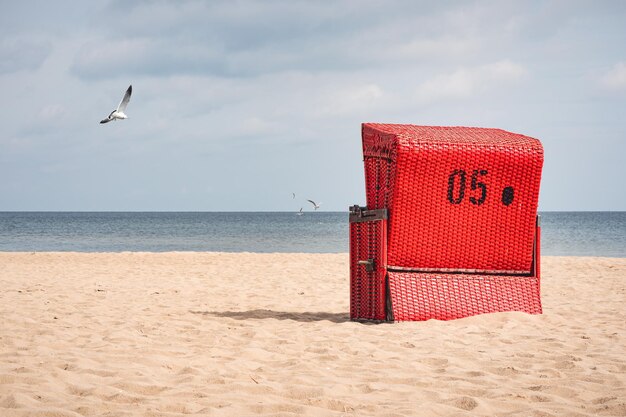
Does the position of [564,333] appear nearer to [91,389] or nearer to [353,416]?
[353,416]

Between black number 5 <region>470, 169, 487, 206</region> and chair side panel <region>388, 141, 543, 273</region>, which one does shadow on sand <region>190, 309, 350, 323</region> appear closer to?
chair side panel <region>388, 141, 543, 273</region>

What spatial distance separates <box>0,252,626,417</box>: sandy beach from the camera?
3906 mm

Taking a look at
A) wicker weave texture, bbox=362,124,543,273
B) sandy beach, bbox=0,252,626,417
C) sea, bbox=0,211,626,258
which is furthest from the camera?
sea, bbox=0,211,626,258

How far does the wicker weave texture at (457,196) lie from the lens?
22.2ft

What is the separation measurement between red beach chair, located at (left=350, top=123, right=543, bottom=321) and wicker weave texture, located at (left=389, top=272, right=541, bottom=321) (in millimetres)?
10

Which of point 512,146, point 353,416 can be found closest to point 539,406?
point 353,416

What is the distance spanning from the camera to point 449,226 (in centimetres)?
696

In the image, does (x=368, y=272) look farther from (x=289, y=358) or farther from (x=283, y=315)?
(x=289, y=358)

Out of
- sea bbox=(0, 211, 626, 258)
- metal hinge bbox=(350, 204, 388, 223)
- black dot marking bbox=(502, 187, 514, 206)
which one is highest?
black dot marking bbox=(502, 187, 514, 206)

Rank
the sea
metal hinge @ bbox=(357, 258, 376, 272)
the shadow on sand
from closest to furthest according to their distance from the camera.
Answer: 1. metal hinge @ bbox=(357, 258, 376, 272)
2. the shadow on sand
3. the sea

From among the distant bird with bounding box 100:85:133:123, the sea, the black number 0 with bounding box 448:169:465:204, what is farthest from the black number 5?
the sea

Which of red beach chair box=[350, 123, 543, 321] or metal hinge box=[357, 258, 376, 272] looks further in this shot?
metal hinge box=[357, 258, 376, 272]

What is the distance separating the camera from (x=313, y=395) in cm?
410

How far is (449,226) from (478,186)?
0.50 metres
